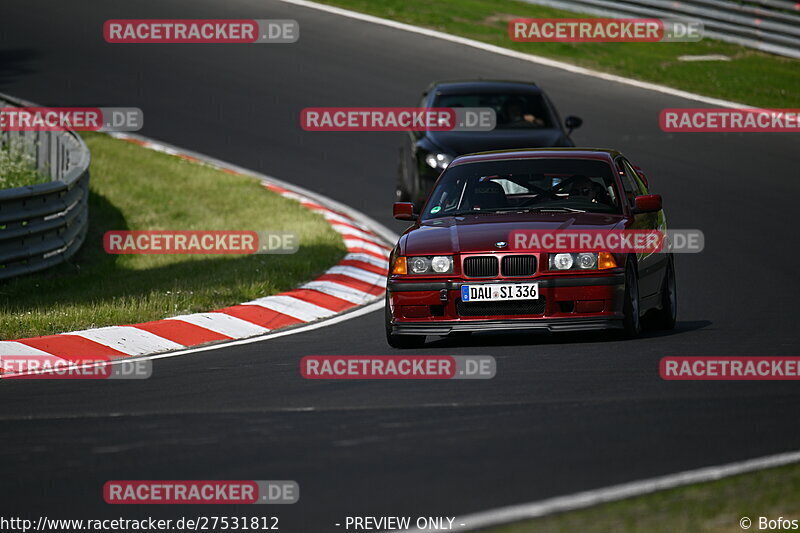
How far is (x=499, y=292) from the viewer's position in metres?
9.66

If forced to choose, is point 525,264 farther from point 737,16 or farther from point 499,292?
point 737,16

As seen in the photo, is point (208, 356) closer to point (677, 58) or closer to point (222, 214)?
point (222, 214)

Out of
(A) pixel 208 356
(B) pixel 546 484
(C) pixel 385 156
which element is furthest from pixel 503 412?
(C) pixel 385 156

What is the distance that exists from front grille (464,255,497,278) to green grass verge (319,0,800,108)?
1556 cm

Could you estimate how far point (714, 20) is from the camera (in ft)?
94.2

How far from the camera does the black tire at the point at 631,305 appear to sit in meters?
9.74

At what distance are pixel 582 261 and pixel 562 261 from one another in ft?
0.46


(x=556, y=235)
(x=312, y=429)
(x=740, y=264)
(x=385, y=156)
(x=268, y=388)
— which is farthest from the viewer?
(x=385, y=156)

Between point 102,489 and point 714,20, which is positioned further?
point 714,20

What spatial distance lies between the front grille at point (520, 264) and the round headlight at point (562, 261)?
0.15 meters

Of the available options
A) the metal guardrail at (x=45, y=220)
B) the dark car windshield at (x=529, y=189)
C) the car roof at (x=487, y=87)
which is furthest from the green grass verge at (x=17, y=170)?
the dark car windshield at (x=529, y=189)

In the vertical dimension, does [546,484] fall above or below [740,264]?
above

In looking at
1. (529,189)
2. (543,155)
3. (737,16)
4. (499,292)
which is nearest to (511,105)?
(543,155)

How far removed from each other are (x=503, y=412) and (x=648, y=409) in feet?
2.39
